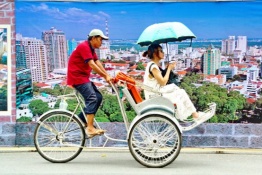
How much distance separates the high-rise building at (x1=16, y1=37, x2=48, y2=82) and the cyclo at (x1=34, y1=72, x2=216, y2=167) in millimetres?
1800

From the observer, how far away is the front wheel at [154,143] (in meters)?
8.27

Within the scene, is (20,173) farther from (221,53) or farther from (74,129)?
(221,53)

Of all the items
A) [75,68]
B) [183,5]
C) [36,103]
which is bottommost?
[36,103]

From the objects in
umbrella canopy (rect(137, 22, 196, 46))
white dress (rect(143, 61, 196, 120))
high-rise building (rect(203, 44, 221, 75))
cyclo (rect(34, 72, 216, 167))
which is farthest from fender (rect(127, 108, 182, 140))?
high-rise building (rect(203, 44, 221, 75))

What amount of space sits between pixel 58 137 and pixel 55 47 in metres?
2.19

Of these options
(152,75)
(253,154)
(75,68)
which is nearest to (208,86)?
(253,154)

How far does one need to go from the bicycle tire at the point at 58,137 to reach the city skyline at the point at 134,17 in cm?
218

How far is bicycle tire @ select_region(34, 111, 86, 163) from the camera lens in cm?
854

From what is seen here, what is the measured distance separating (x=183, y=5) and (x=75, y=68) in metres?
2.60

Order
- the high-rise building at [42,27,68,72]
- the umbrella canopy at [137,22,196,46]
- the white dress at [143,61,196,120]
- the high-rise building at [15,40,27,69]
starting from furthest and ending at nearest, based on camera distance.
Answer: the high-rise building at [42,27,68,72] < the high-rise building at [15,40,27,69] < the umbrella canopy at [137,22,196,46] < the white dress at [143,61,196,120]

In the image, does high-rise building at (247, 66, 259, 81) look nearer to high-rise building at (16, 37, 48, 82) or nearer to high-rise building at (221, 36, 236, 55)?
high-rise building at (221, 36, 236, 55)

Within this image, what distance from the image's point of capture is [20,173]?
795cm

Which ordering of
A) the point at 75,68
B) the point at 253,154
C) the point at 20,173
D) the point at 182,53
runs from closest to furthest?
1. the point at 20,173
2. the point at 75,68
3. the point at 253,154
4. the point at 182,53

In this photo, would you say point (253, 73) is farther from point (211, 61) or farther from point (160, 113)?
point (160, 113)
